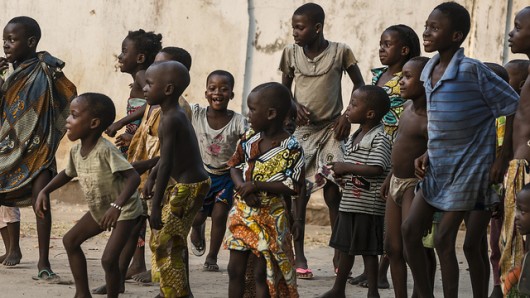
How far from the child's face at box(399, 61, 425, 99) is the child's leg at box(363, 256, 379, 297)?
1290 millimetres

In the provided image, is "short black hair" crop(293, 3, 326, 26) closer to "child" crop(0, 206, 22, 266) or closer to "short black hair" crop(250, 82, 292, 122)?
"short black hair" crop(250, 82, 292, 122)

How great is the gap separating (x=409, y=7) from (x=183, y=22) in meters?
2.19

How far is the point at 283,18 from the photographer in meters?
10.9

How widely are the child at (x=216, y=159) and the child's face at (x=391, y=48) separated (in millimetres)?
1254

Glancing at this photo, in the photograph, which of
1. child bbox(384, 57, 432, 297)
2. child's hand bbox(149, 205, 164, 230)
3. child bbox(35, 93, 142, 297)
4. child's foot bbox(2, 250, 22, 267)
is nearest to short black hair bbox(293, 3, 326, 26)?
child bbox(384, 57, 432, 297)

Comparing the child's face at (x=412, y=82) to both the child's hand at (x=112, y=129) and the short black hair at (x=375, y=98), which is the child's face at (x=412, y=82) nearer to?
the short black hair at (x=375, y=98)

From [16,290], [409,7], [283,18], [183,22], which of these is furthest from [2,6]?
[16,290]

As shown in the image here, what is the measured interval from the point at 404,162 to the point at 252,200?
912mm

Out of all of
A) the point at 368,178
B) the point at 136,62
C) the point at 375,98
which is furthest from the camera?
the point at 136,62

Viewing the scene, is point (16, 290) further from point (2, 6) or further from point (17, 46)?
point (2, 6)

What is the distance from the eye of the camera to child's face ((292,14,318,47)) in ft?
27.4

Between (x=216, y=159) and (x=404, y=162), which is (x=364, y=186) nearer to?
(x=404, y=162)

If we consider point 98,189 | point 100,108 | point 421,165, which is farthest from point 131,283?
point 421,165

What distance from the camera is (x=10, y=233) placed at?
843cm
